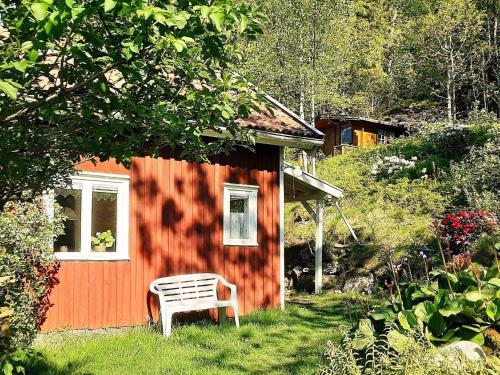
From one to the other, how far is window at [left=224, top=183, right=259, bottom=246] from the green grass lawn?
1.55 meters

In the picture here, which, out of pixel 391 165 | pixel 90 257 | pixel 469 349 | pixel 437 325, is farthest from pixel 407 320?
pixel 391 165

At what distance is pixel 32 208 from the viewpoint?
696 centimetres

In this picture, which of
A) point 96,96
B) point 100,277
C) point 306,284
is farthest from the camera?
point 306,284

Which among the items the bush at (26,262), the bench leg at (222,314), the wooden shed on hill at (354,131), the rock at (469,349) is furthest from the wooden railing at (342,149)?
the rock at (469,349)

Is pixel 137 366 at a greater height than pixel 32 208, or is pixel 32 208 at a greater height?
pixel 32 208

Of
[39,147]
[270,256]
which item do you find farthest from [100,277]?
[39,147]

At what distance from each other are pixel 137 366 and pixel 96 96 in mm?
4514

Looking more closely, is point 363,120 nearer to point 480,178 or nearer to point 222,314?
point 480,178

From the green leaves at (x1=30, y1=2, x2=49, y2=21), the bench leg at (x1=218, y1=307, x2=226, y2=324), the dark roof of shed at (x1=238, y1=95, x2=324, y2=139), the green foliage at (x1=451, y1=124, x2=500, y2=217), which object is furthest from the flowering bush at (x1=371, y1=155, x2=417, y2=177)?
the green leaves at (x1=30, y1=2, x2=49, y2=21)

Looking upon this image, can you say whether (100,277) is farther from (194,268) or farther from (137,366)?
(137,366)

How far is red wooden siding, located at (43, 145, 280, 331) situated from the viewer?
29.0 feet

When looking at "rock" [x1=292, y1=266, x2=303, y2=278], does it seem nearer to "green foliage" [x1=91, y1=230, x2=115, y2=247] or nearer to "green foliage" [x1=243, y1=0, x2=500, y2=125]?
"green foliage" [x1=91, y1=230, x2=115, y2=247]

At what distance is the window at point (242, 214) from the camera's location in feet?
35.3

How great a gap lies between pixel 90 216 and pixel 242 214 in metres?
3.16
